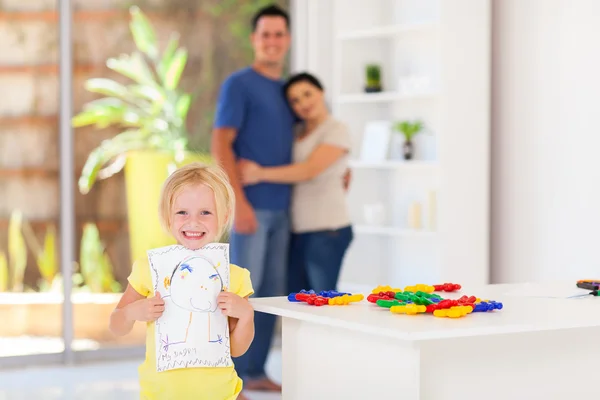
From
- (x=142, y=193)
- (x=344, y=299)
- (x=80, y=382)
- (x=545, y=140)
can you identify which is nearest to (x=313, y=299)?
(x=344, y=299)

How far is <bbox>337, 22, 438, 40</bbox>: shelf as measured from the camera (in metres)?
5.01

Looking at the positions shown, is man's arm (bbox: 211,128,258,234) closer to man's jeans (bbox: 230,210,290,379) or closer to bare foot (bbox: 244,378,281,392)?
man's jeans (bbox: 230,210,290,379)

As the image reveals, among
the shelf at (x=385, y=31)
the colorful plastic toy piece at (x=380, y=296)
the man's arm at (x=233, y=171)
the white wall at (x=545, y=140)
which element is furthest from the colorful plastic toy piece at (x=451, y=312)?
the shelf at (x=385, y=31)

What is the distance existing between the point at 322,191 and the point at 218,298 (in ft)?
6.79

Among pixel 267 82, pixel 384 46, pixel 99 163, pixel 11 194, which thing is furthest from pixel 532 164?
pixel 11 194

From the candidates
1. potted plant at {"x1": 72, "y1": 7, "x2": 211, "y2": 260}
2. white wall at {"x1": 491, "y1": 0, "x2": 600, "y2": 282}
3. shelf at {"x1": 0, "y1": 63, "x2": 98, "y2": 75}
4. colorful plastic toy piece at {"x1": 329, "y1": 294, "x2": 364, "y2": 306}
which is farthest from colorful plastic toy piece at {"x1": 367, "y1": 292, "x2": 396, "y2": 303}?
shelf at {"x1": 0, "y1": 63, "x2": 98, "y2": 75}

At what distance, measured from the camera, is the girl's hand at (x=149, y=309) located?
2.17m

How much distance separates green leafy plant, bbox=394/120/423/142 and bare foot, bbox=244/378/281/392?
148 centimetres

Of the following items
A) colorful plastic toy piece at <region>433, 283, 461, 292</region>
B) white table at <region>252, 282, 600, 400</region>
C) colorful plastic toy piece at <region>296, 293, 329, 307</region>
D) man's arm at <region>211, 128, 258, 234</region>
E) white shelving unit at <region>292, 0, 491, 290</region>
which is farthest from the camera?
white shelving unit at <region>292, 0, 491, 290</region>

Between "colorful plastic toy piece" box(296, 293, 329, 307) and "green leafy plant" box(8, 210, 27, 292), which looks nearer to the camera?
"colorful plastic toy piece" box(296, 293, 329, 307)

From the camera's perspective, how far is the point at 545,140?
4.82m

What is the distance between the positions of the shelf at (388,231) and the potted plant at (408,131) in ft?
1.18

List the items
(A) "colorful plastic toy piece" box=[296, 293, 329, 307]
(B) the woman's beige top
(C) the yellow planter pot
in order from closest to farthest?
(A) "colorful plastic toy piece" box=[296, 293, 329, 307], (B) the woman's beige top, (C) the yellow planter pot

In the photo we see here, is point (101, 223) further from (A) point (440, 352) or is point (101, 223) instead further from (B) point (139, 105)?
(A) point (440, 352)
